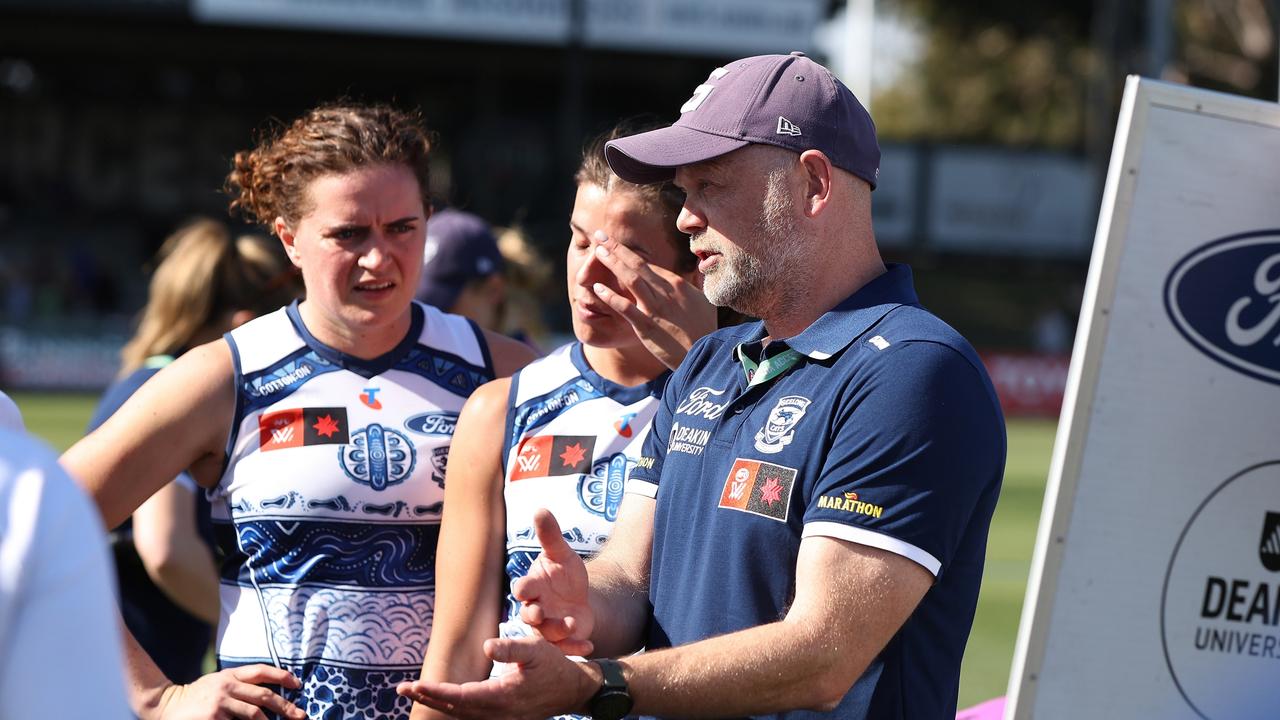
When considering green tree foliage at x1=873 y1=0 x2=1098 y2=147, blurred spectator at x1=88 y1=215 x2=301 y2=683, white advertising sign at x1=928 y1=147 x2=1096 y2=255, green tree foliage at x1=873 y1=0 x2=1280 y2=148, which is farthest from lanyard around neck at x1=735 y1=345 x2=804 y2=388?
green tree foliage at x1=873 y1=0 x2=1098 y2=147

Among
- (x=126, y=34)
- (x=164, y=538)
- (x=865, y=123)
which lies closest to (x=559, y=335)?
(x=126, y=34)

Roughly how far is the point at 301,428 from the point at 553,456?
64 cm

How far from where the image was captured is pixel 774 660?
2451 millimetres

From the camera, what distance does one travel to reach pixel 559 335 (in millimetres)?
24969

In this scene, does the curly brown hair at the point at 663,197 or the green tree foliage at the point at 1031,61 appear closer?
the curly brown hair at the point at 663,197

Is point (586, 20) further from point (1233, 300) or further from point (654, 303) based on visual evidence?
point (1233, 300)

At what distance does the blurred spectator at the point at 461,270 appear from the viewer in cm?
527

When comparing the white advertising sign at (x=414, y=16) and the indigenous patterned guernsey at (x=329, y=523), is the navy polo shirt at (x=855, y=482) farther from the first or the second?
the white advertising sign at (x=414, y=16)

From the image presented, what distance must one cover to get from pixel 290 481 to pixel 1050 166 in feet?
106

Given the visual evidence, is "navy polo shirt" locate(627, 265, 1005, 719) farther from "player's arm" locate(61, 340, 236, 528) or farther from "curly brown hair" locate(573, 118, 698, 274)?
"player's arm" locate(61, 340, 236, 528)

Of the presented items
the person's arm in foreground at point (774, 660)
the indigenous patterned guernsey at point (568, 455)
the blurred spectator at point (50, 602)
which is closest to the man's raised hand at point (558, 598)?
the person's arm in foreground at point (774, 660)

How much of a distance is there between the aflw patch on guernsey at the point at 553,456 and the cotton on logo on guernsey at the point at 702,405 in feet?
1.10

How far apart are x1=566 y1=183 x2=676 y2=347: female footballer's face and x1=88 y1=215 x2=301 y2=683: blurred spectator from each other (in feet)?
5.16

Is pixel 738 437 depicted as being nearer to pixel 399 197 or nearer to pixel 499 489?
pixel 499 489
